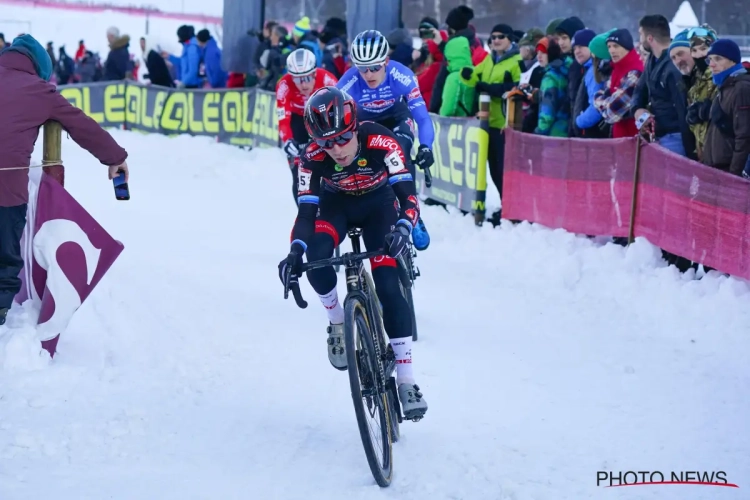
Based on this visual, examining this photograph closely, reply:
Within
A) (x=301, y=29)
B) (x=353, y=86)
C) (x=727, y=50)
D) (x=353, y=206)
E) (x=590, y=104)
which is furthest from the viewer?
(x=301, y=29)

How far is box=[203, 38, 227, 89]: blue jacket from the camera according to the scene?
75.2 ft

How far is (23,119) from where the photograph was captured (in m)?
6.27

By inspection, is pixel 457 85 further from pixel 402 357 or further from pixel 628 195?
pixel 402 357

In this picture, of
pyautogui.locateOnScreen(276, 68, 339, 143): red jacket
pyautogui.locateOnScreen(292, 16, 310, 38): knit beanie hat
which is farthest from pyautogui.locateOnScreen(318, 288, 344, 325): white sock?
pyautogui.locateOnScreen(292, 16, 310, 38): knit beanie hat

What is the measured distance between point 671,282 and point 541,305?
42.9 inches

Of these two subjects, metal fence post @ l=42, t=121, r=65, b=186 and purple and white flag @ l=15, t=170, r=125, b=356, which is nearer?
purple and white flag @ l=15, t=170, r=125, b=356

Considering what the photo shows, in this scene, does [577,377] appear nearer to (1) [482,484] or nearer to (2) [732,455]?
(2) [732,455]

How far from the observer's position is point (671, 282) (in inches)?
328

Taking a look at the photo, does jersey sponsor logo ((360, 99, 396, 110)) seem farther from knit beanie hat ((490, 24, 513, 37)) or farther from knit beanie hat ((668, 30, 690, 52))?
knit beanie hat ((490, 24, 513, 37))

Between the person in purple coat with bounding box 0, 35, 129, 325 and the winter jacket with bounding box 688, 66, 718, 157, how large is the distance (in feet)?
16.0

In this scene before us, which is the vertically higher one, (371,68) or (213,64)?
(371,68)

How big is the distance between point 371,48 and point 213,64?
15.4 metres

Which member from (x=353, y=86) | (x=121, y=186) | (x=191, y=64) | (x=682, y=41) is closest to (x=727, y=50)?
(x=682, y=41)
